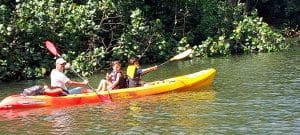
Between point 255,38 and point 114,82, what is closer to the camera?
point 114,82

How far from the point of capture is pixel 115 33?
19922 millimetres

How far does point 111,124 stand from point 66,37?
29.1 feet

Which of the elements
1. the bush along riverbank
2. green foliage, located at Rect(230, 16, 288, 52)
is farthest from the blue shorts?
green foliage, located at Rect(230, 16, 288, 52)

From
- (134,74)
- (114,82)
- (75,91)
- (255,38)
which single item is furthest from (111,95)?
(255,38)

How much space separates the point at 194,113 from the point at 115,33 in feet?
33.9

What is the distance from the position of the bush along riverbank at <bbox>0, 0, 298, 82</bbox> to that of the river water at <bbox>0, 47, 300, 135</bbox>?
9.55ft

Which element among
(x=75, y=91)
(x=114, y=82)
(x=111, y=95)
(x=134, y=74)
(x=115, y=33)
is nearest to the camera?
(x=111, y=95)

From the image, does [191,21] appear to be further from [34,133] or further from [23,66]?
[34,133]

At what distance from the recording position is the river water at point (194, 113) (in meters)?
8.95

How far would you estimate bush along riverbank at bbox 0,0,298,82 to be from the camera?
55.2ft

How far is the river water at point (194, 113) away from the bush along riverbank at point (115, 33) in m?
2.91

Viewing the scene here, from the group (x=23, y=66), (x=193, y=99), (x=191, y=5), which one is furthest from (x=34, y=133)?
(x=191, y=5)

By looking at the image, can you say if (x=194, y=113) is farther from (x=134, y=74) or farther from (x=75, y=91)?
(x=75, y=91)

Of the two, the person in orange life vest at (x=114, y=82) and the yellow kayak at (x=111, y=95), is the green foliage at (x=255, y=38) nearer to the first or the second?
the yellow kayak at (x=111, y=95)
